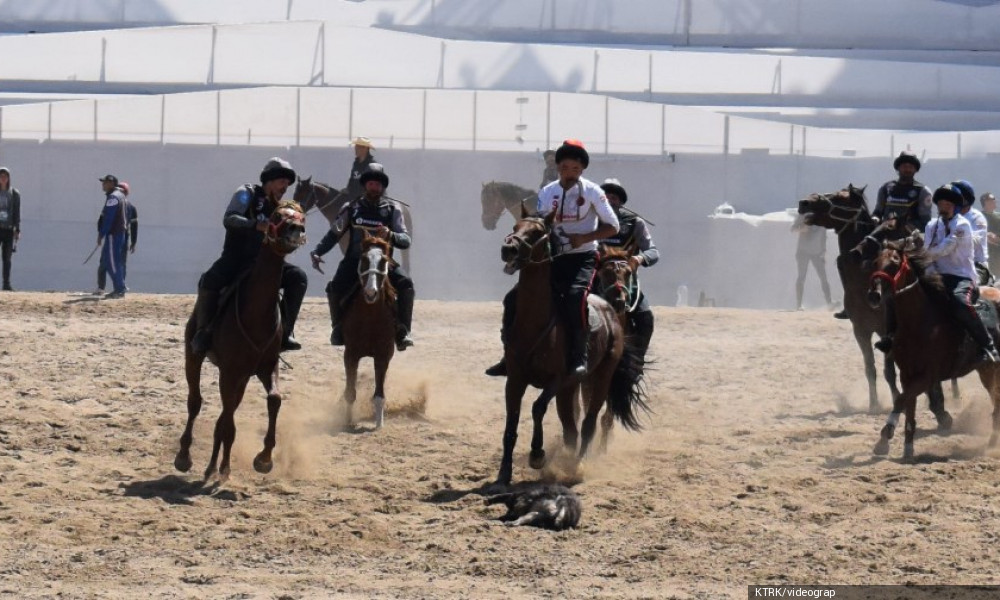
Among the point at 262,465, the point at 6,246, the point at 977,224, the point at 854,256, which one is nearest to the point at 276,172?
the point at 262,465

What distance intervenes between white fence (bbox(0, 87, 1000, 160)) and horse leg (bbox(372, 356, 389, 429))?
19932 mm

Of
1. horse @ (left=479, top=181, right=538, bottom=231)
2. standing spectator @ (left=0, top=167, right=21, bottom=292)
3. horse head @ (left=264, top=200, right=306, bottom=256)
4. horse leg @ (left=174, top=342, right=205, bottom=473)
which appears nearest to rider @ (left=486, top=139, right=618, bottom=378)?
horse head @ (left=264, top=200, right=306, bottom=256)

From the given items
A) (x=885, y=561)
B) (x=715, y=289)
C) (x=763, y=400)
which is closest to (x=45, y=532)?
(x=885, y=561)

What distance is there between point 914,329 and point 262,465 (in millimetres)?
5465

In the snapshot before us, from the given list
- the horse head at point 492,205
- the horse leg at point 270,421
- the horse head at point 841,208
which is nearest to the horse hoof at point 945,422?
the horse head at point 841,208

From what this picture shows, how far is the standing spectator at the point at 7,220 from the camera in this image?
1015 inches

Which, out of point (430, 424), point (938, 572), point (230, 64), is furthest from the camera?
point (230, 64)

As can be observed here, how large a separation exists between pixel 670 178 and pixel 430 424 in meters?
19.9

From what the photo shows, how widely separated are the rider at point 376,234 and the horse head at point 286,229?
2940 millimetres

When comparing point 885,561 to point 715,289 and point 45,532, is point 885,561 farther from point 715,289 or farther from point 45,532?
point 715,289

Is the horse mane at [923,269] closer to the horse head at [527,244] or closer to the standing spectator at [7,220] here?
the horse head at [527,244]

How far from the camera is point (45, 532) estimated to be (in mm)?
9820

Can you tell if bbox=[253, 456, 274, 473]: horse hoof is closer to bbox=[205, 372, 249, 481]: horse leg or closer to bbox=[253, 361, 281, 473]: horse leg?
bbox=[253, 361, 281, 473]: horse leg

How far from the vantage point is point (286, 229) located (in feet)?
36.3
